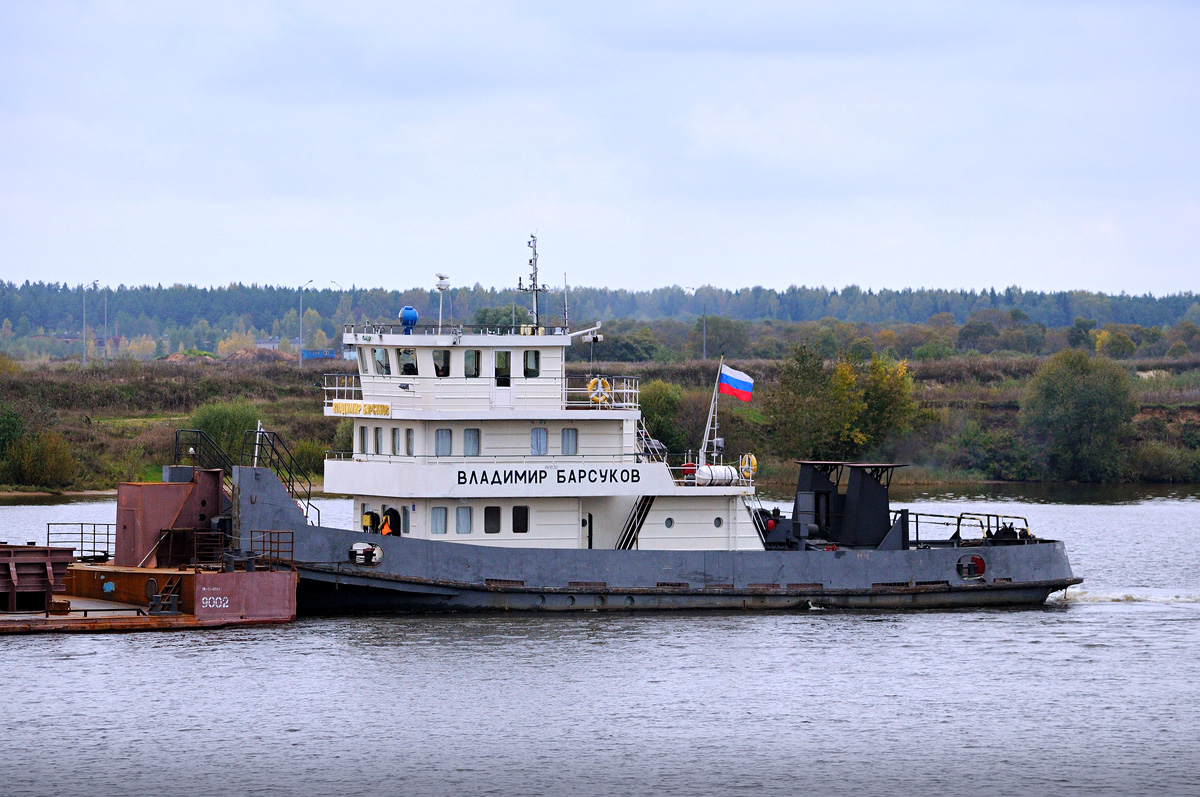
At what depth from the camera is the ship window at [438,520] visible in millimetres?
25875

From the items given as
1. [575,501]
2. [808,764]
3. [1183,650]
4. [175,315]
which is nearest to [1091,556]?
[1183,650]

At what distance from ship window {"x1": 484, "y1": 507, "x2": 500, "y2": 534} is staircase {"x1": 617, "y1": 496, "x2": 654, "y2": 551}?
2.37 metres

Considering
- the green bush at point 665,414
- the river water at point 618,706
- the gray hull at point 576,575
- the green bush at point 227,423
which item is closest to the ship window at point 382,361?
the gray hull at point 576,575

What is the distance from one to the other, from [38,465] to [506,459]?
1346 inches

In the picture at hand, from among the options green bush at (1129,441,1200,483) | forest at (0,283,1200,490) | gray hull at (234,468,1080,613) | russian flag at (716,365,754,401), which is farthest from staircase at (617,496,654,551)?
green bush at (1129,441,1200,483)

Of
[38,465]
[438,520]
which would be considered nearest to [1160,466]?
[38,465]

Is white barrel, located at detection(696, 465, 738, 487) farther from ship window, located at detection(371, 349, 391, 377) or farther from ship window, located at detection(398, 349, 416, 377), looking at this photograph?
ship window, located at detection(371, 349, 391, 377)

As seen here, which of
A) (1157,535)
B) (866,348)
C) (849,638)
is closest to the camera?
(849,638)

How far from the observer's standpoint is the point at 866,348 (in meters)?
98.1

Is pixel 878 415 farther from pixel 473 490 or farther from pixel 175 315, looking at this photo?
pixel 175 315

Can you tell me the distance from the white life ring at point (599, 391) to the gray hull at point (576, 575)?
3.02m

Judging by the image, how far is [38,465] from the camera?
54062 mm

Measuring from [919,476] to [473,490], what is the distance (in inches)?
1674

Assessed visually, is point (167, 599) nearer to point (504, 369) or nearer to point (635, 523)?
point (504, 369)
